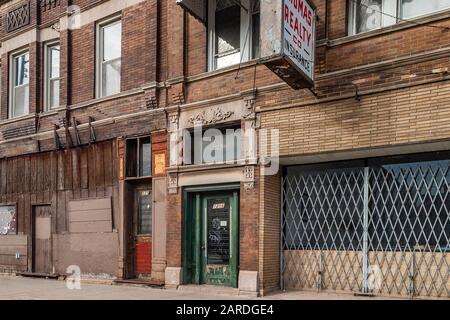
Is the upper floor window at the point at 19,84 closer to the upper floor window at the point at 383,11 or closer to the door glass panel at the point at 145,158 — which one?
the door glass panel at the point at 145,158

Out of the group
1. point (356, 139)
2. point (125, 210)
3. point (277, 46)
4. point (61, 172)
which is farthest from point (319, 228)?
point (61, 172)

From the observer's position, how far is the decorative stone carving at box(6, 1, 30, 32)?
16.0 m

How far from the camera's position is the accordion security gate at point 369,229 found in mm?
9094

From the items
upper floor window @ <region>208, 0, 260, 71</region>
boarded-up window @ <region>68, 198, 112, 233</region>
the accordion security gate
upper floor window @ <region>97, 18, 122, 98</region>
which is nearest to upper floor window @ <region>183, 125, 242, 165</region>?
the accordion security gate

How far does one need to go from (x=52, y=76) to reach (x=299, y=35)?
9.04m

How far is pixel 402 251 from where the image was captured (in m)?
9.37

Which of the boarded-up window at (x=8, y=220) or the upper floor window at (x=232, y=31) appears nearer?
the upper floor window at (x=232, y=31)

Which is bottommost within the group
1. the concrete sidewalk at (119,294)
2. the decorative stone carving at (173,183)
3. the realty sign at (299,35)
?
the concrete sidewalk at (119,294)

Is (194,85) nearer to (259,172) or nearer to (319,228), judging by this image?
(259,172)

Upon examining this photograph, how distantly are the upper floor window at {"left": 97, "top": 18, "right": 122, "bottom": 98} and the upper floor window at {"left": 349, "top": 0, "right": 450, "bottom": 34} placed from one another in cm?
631

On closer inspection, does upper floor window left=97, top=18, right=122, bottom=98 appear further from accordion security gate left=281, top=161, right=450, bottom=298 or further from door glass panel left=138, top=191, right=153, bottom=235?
accordion security gate left=281, top=161, right=450, bottom=298

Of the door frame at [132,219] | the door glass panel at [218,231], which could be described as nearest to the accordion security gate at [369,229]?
the door glass panel at [218,231]

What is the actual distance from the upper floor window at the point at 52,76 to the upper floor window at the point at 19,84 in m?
0.90

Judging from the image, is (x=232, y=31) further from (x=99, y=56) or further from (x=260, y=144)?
(x=99, y=56)
